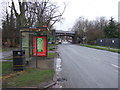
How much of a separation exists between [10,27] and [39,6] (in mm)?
11332

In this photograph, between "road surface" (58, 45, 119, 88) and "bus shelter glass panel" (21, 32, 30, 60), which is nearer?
"road surface" (58, 45, 119, 88)

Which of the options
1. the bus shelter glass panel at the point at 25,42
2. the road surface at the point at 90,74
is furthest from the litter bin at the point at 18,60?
the bus shelter glass panel at the point at 25,42

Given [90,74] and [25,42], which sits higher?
[25,42]

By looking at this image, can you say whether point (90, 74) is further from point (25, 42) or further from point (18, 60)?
point (25, 42)

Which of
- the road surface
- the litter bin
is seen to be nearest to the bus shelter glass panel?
the road surface

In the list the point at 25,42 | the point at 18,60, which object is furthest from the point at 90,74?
the point at 25,42

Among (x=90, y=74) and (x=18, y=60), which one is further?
(x=18, y=60)

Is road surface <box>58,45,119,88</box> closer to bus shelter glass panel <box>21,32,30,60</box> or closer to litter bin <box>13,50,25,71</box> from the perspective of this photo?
litter bin <box>13,50,25,71</box>

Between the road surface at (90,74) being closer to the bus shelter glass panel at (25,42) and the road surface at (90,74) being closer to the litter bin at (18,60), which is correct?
the litter bin at (18,60)

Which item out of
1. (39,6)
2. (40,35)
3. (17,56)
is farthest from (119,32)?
(17,56)

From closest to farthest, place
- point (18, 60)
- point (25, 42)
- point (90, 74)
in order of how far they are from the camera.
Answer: point (90, 74), point (18, 60), point (25, 42)

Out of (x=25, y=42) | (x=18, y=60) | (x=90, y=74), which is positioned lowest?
(x=90, y=74)

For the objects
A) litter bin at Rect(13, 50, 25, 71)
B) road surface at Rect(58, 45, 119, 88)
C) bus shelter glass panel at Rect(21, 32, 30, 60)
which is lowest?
road surface at Rect(58, 45, 119, 88)

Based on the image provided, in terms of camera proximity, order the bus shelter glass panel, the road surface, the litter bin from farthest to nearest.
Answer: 1. the bus shelter glass panel
2. the litter bin
3. the road surface
